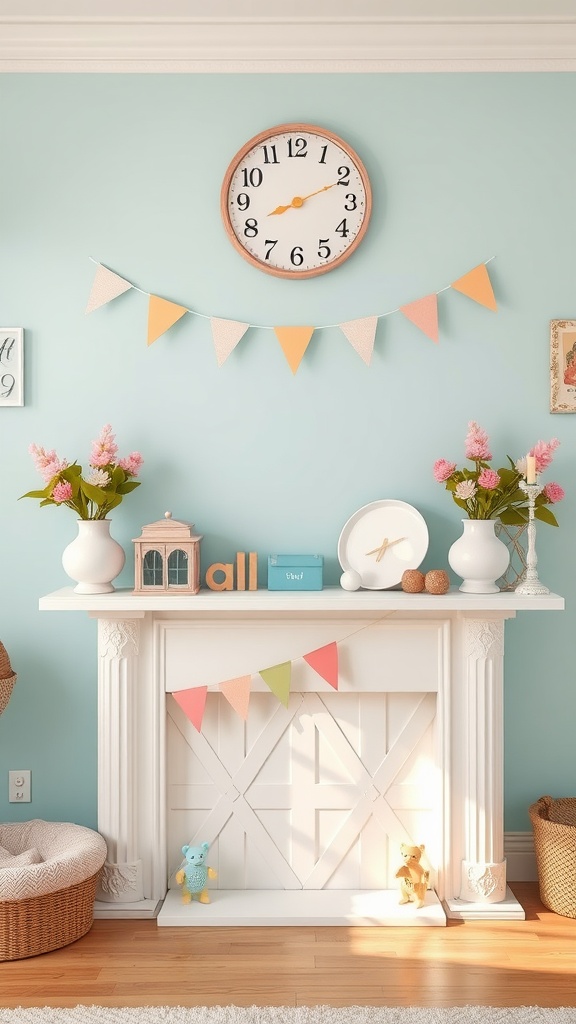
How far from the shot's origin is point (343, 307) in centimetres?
271

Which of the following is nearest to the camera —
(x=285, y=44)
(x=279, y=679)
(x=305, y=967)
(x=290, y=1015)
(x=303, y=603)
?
(x=290, y=1015)

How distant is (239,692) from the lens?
8.38ft

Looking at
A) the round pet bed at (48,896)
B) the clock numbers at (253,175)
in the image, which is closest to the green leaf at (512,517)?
the clock numbers at (253,175)

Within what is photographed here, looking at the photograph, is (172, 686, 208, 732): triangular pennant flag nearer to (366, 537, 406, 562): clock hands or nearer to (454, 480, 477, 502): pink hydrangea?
(366, 537, 406, 562): clock hands

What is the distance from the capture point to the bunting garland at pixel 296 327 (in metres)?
2.68

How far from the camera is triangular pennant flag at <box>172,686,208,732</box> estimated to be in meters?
2.56

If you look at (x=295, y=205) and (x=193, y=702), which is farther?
(x=295, y=205)

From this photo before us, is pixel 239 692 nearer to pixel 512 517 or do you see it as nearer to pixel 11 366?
pixel 512 517

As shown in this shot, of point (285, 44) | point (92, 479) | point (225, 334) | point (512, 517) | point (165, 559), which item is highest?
point (285, 44)

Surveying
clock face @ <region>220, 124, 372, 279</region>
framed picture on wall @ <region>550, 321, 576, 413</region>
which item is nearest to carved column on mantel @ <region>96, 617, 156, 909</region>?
clock face @ <region>220, 124, 372, 279</region>

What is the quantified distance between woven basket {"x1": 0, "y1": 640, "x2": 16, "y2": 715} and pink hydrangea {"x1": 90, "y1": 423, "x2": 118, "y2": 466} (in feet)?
2.08

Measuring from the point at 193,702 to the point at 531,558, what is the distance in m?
1.08

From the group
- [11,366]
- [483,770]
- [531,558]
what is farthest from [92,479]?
[483,770]

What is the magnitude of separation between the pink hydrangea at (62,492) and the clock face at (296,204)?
89 centimetres
